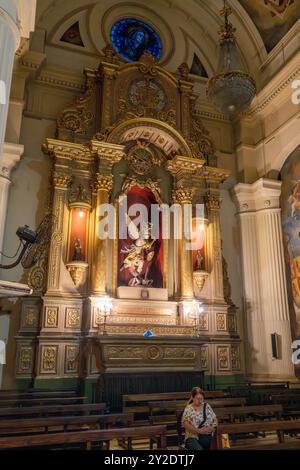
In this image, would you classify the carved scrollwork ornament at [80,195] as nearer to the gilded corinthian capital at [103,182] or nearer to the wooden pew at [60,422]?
the gilded corinthian capital at [103,182]

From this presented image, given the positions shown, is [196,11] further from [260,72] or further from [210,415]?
[210,415]

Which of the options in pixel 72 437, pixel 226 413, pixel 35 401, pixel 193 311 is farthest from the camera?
pixel 193 311

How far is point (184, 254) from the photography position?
10016 mm

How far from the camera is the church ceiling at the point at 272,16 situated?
10508 mm

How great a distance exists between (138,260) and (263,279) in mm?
3370

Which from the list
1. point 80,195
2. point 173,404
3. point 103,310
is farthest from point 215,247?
point 173,404

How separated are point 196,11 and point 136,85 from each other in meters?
3.77

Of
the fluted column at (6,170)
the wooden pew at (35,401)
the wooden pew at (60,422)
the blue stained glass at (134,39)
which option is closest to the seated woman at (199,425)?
the wooden pew at (60,422)

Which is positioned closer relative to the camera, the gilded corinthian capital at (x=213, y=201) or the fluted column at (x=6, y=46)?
the fluted column at (x=6, y=46)

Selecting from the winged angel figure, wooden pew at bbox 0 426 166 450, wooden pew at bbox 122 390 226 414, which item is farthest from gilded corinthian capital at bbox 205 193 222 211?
wooden pew at bbox 0 426 166 450

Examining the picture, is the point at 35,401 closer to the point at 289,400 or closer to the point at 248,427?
the point at 248,427

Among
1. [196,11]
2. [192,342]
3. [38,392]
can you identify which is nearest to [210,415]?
[38,392]

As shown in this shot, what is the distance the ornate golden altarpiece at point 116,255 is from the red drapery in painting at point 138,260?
0.60ft

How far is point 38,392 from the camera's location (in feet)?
23.3
